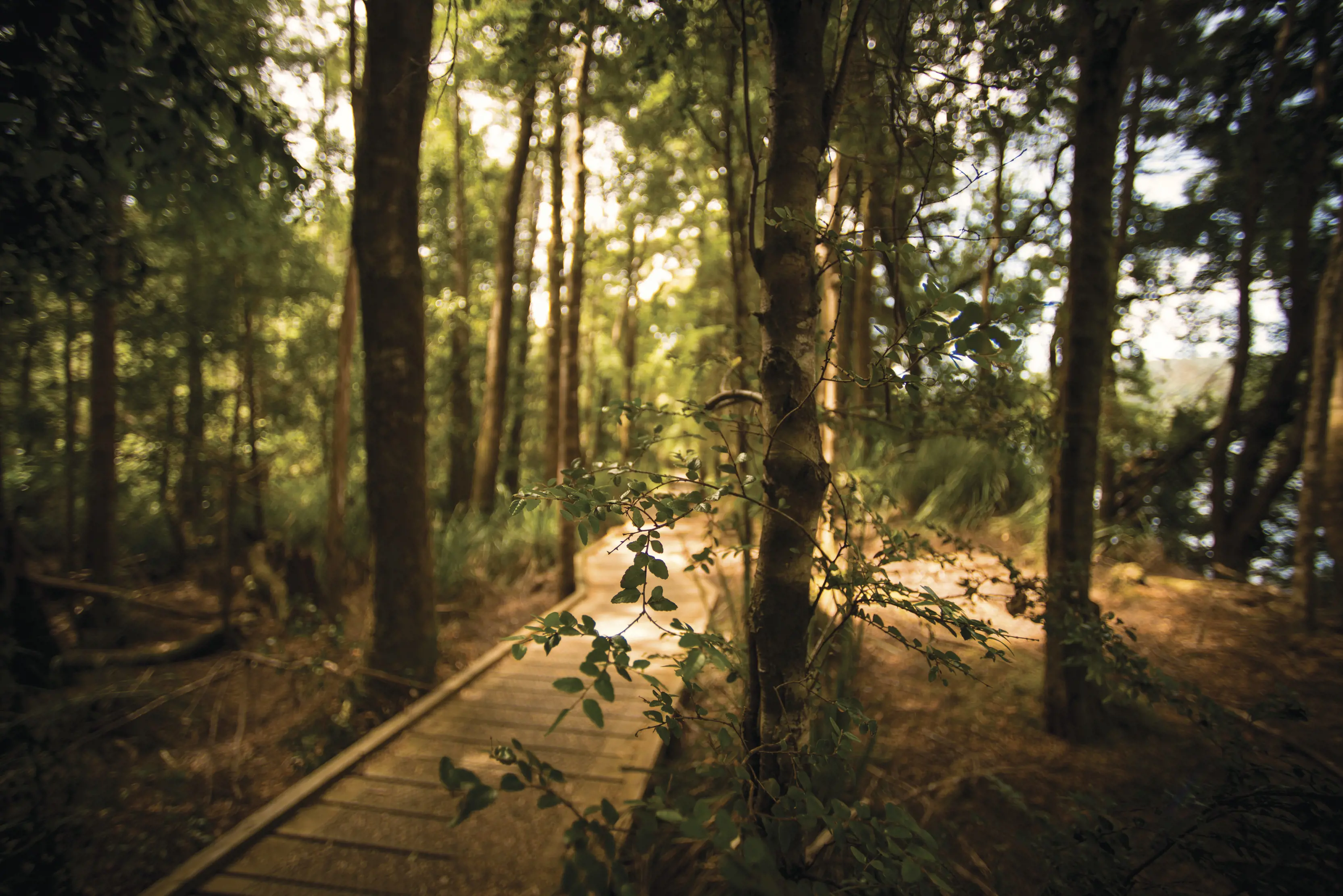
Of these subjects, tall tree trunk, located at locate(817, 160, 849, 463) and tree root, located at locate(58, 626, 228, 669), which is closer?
tall tree trunk, located at locate(817, 160, 849, 463)

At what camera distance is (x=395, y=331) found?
12.5ft

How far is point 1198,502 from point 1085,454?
23.8 ft

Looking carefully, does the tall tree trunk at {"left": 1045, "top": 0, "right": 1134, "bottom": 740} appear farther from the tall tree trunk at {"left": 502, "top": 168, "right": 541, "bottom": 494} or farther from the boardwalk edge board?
the tall tree trunk at {"left": 502, "top": 168, "right": 541, "bottom": 494}

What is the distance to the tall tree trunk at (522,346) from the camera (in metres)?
12.8

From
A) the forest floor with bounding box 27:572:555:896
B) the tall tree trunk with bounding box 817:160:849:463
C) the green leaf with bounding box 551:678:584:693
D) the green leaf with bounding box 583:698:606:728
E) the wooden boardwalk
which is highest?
the tall tree trunk with bounding box 817:160:849:463

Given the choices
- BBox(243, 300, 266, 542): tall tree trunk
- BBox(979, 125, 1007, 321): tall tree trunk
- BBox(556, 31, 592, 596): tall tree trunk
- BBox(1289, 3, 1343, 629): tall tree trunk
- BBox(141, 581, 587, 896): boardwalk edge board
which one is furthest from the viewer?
BBox(556, 31, 592, 596): tall tree trunk

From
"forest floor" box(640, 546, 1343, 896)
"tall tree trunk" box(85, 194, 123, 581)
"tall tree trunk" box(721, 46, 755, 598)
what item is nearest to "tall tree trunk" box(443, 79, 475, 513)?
"tall tree trunk" box(85, 194, 123, 581)

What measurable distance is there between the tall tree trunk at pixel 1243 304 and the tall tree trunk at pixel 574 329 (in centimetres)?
613

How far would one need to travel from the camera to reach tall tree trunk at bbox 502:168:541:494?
12766 mm

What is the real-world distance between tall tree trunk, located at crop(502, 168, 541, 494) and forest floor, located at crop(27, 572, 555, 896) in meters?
7.61

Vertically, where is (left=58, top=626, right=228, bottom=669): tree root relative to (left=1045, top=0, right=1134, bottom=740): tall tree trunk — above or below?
below

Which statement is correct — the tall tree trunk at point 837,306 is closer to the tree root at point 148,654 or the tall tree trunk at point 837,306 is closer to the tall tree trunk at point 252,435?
the tall tree trunk at point 252,435

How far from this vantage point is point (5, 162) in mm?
2189

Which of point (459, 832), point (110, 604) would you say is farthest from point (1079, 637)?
point (110, 604)
